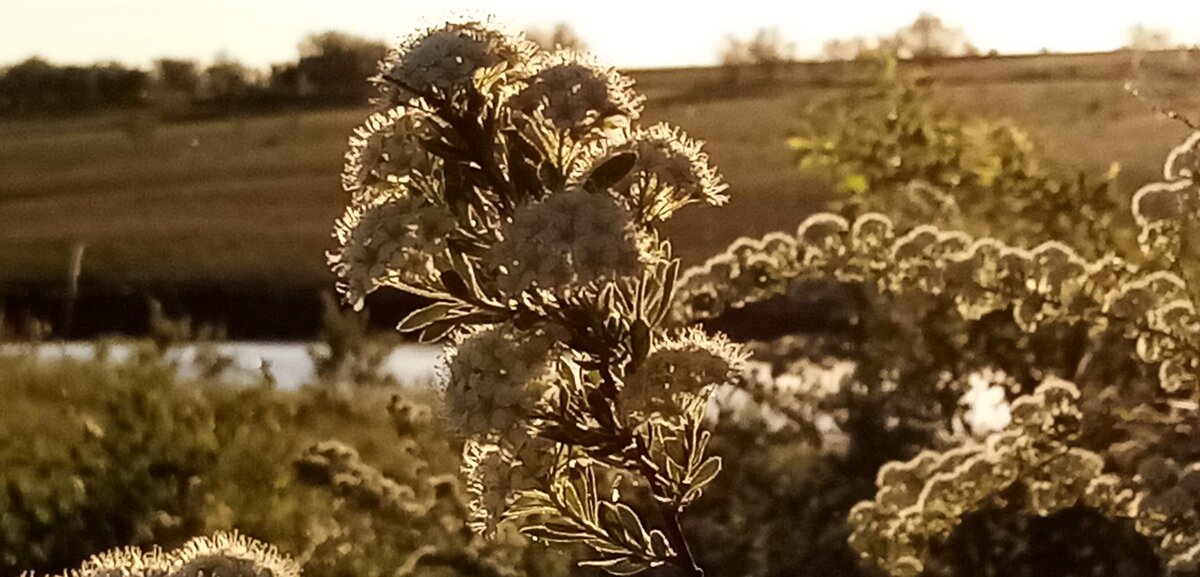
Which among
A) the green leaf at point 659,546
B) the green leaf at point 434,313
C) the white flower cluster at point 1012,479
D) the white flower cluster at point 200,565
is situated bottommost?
the white flower cluster at point 1012,479

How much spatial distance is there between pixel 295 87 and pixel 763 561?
623mm

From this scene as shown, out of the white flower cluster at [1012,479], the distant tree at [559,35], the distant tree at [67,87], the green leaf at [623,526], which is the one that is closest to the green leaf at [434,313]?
the green leaf at [623,526]

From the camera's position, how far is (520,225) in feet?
1.45

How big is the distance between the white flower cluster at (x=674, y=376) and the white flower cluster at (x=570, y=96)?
0.31ft

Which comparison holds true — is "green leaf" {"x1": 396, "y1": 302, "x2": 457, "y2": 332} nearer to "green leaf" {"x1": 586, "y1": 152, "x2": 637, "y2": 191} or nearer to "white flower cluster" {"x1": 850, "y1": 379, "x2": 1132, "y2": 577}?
"green leaf" {"x1": 586, "y1": 152, "x2": 637, "y2": 191}

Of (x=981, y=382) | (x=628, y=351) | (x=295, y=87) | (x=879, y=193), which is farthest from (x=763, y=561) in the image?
(x=628, y=351)

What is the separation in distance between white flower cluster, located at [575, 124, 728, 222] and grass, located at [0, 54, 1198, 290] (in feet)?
2.27

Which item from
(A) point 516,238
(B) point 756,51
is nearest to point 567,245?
(A) point 516,238

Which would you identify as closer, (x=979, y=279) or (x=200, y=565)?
(x=200, y=565)

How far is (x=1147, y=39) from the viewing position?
1101 millimetres

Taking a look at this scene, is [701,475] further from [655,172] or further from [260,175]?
[260,175]

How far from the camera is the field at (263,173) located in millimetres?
1219

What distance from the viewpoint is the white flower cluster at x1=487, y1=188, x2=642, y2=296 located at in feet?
1.41

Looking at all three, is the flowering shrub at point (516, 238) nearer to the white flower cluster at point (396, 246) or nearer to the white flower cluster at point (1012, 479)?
the white flower cluster at point (396, 246)
